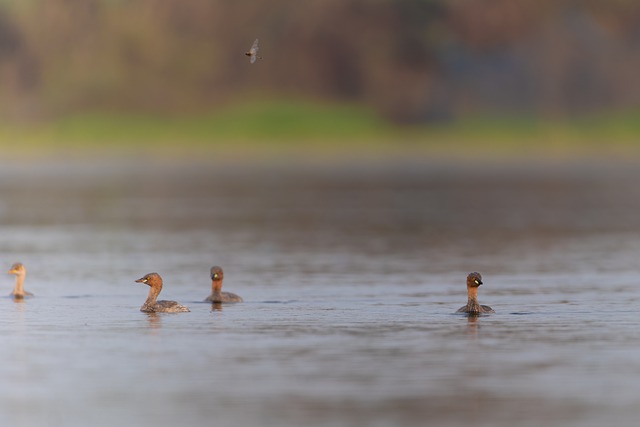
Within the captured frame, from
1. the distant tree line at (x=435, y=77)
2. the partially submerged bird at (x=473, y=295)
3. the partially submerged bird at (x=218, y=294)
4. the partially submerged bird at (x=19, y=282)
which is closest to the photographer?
the partially submerged bird at (x=473, y=295)

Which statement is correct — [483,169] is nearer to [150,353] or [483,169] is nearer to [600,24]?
[600,24]

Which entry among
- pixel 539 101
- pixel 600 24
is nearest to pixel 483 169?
pixel 539 101

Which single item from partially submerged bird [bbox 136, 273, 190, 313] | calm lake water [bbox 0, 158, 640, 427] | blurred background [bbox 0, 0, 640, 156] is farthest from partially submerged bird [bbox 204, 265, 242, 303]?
blurred background [bbox 0, 0, 640, 156]

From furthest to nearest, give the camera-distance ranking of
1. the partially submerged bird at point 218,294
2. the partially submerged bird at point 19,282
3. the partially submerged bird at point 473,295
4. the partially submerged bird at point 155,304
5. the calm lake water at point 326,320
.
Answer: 1. the partially submerged bird at point 19,282
2. the partially submerged bird at point 218,294
3. the partially submerged bird at point 155,304
4. the partially submerged bird at point 473,295
5. the calm lake water at point 326,320

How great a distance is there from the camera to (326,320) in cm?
2919

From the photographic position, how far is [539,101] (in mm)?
179125

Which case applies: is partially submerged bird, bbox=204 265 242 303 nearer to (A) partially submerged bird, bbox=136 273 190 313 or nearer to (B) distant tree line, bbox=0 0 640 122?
(A) partially submerged bird, bbox=136 273 190 313

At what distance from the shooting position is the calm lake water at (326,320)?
2097 centimetres

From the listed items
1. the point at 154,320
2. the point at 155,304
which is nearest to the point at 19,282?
the point at 155,304

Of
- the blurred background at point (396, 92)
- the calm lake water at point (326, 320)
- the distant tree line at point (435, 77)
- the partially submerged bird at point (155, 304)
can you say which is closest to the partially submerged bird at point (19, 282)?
the calm lake water at point (326, 320)

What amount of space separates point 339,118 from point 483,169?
6254 centimetres

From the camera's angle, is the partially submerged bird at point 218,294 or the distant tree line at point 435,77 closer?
the partially submerged bird at point 218,294

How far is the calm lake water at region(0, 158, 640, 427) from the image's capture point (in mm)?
20969

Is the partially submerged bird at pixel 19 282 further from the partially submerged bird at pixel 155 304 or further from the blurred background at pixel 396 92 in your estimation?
the blurred background at pixel 396 92
